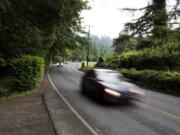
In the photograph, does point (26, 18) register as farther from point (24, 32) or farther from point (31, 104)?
point (31, 104)

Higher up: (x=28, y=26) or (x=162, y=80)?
(x=28, y=26)

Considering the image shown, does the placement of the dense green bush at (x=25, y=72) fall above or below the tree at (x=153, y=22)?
below

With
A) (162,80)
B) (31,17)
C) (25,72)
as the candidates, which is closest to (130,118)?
(31,17)

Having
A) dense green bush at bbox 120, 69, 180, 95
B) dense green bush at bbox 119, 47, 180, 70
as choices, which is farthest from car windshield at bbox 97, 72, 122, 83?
dense green bush at bbox 119, 47, 180, 70

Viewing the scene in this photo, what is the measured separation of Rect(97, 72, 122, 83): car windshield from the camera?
12.4 metres

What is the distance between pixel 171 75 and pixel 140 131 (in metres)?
13.0

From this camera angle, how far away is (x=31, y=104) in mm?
12086

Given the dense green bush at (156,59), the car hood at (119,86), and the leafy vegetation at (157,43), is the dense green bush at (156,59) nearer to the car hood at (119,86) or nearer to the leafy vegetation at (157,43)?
the leafy vegetation at (157,43)

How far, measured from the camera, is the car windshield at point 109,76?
12.4 m

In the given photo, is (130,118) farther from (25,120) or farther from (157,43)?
(157,43)

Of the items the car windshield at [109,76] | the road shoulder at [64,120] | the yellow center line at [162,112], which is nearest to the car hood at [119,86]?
the car windshield at [109,76]

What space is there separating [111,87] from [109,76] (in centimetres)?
140

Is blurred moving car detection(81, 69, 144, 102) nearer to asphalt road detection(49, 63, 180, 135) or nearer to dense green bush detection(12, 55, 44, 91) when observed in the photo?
asphalt road detection(49, 63, 180, 135)

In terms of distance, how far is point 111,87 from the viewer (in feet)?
37.6
